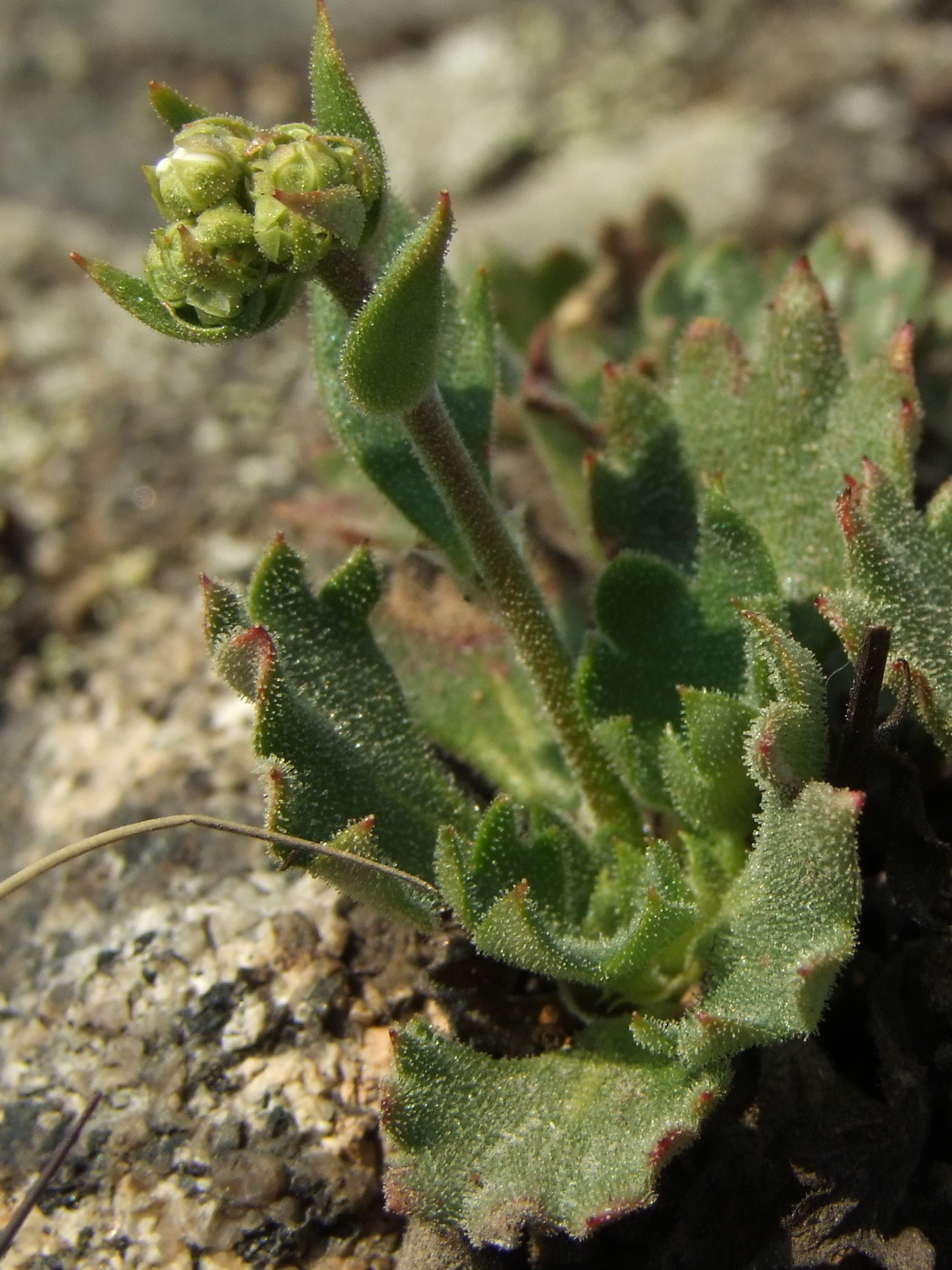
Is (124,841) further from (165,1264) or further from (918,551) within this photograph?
(918,551)

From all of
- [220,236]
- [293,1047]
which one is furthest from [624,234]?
[293,1047]

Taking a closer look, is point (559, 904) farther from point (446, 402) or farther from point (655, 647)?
point (446, 402)

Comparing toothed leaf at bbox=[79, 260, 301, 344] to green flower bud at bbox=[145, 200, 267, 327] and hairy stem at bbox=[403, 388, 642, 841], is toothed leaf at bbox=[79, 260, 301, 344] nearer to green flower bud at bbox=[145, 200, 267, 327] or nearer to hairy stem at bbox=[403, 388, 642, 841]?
green flower bud at bbox=[145, 200, 267, 327]

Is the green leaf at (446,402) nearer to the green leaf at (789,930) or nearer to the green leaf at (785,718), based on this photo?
the green leaf at (785,718)

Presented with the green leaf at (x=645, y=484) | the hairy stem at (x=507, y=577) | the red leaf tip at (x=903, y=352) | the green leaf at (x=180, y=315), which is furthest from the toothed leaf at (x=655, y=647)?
the green leaf at (x=180, y=315)

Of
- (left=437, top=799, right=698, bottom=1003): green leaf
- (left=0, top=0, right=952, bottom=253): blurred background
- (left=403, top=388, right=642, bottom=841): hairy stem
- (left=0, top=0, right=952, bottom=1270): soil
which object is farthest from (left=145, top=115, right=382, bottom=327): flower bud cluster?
(left=0, top=0, right=952, bottom=253): blurred background
